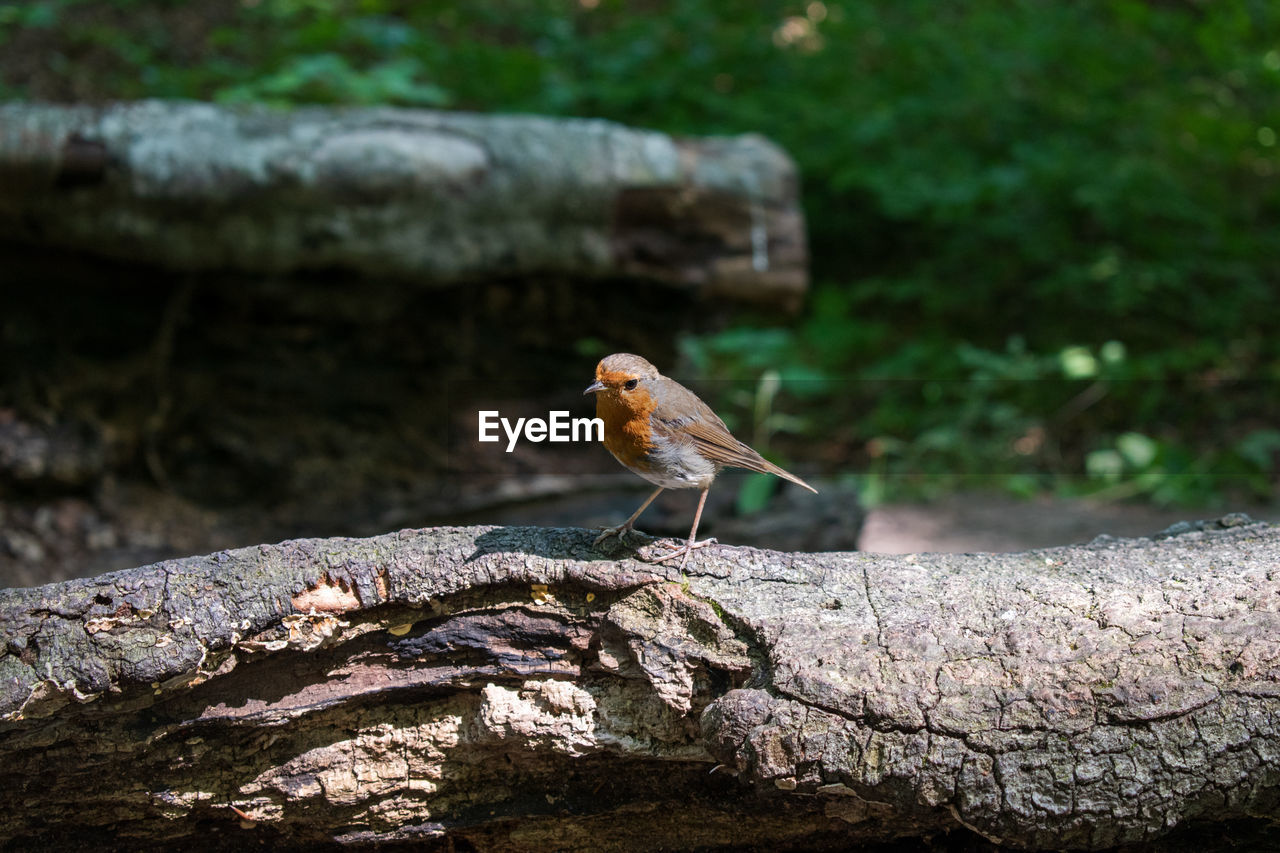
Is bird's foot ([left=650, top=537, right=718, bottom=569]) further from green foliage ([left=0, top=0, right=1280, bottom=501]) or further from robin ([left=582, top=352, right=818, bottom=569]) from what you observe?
green foliage ([left=0, top=0, right=1280, bottom=501])

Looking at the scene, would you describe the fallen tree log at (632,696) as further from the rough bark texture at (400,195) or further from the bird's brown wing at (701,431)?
the rough bark texture at (400,195)

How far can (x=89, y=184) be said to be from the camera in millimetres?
3713

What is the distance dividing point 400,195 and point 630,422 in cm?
218

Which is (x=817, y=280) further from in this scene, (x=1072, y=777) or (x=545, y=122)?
(x=1072, y=777)

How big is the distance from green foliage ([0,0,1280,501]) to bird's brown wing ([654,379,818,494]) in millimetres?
3762

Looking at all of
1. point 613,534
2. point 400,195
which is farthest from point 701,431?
point 400,195

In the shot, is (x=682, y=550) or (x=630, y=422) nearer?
(x=682, y=550)

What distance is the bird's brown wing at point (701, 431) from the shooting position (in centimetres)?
225

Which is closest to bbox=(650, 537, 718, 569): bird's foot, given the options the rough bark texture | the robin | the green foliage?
the robin

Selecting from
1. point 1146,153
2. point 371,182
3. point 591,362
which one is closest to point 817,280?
point 1146,153

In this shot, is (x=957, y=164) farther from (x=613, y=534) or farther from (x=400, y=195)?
(x=613, y=534)

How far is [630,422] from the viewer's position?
2.20 m

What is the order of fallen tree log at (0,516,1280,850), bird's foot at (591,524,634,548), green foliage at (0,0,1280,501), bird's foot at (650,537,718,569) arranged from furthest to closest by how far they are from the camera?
green foliage at (0,0,1280,501), bird's foot at (591,524,634,548), bird's foot at (650,537,718,569), fallen tree log at (0,516,1280,850)

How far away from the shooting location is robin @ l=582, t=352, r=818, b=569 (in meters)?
2.16
